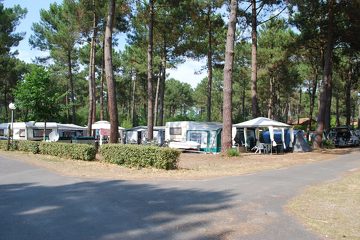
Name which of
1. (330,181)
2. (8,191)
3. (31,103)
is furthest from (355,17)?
(8,191)

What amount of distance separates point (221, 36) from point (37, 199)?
23742 mm

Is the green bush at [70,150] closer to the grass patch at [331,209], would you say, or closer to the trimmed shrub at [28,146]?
the trimmed shrub at [28,146]

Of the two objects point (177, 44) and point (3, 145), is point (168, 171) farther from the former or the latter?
point (177, 44)

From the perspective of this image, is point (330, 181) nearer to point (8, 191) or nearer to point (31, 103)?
point (8, 191)

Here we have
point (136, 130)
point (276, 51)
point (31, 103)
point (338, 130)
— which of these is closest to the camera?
point (31, 103)

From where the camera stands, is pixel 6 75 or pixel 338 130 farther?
pixel 6 75

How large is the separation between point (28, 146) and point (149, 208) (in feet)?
49.7

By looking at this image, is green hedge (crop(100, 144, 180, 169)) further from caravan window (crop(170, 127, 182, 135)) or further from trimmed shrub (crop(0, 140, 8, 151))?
trimmed shrub (crop(0, 140, 8, 151))

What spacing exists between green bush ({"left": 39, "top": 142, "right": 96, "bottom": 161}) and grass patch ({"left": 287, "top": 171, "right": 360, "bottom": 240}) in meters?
8.52

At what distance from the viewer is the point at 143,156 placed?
12.3m

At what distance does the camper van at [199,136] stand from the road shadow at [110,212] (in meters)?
13.7

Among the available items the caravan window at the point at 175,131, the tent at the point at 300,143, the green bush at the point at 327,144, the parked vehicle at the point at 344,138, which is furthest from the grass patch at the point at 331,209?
the parked vehicle at the point at 344,138

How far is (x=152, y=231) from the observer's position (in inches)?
202

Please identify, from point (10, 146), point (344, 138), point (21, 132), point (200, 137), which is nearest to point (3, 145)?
point (10, 146)
